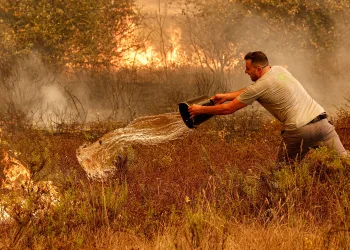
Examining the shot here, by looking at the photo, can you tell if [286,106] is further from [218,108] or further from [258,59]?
[218,108]

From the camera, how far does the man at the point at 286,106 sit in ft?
20.7

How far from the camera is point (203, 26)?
73.9ft

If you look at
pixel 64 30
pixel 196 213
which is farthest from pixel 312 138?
pixel 64 30

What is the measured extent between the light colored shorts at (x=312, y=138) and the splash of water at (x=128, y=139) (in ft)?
5.23

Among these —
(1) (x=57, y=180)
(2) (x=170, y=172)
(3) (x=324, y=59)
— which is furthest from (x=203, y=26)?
(1) (x=57, y=180)

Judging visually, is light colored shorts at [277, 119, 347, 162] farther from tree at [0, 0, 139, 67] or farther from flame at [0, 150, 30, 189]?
tree at [0, 0, 139, 67]

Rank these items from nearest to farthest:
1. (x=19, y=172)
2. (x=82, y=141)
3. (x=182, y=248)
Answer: (x=182, y=248), (x=19, y=172), (x=82, y=141)

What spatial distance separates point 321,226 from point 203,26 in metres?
17.6

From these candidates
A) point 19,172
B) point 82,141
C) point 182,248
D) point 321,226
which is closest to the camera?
point 182,248

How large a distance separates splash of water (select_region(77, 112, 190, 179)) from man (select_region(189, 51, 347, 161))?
1505 mm

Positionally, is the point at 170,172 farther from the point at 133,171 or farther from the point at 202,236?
the point at 202,236

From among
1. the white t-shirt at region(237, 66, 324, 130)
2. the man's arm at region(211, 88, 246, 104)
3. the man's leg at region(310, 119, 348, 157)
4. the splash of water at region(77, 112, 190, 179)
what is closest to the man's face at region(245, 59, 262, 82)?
A: the white t-shirt at region(237, 66, 324, 130)

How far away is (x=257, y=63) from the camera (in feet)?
21.2

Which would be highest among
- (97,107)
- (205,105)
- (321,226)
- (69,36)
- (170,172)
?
(69,36)
